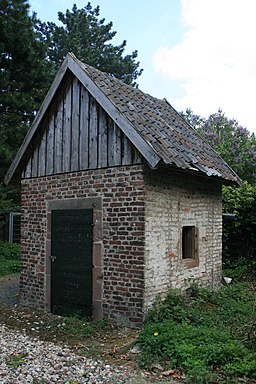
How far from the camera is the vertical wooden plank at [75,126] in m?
8.52

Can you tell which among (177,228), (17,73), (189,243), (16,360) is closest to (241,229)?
(189,243)

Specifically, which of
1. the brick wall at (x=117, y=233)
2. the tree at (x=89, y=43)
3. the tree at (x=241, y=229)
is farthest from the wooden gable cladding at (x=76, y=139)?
the tree at (x=89, y=43)

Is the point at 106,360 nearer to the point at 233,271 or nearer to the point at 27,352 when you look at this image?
the point at 27,352

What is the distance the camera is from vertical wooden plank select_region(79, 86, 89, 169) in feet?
27.3

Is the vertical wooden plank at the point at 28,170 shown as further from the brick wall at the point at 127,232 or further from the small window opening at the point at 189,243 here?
the small window opening at the point at 189,243

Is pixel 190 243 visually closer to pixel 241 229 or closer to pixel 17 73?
pixel 241 229

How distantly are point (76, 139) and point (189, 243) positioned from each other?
3462 mm

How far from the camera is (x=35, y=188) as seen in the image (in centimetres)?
946

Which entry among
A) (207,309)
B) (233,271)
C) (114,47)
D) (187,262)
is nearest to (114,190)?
(187,262)

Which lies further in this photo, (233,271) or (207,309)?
(233,271)

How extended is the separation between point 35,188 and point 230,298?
5.20 meters

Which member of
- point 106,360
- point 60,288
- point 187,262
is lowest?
point 106,360

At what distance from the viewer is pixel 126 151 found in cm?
761

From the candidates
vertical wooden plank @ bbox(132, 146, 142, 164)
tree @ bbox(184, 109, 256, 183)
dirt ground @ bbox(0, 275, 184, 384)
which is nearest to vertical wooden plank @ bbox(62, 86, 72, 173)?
vertical wooden plank @ bbox(132, 146, 142, 164)
